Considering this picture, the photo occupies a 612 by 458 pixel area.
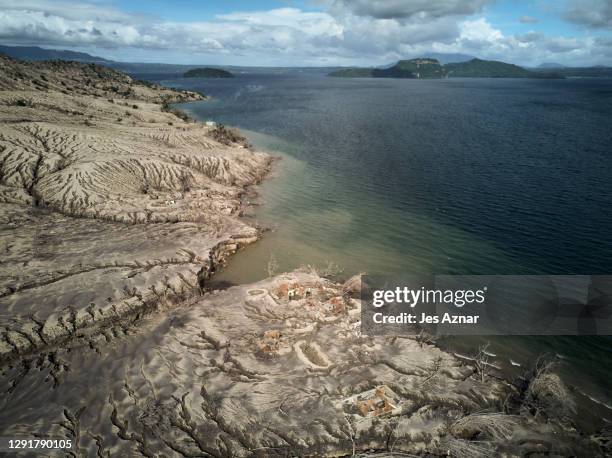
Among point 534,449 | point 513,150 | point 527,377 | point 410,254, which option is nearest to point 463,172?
point 513,150

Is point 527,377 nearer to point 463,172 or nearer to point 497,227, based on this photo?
point 497,227

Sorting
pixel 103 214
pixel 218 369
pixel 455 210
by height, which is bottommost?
pixel 218 369

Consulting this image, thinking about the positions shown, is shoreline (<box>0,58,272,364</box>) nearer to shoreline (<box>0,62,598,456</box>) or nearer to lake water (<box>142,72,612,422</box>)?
shoreline (<box>0,62,598,456</box>)

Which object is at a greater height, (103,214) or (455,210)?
(455,210)
